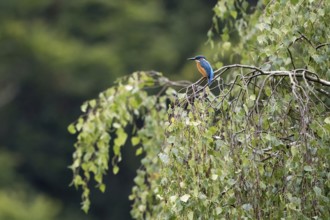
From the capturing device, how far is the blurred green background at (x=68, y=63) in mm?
20875

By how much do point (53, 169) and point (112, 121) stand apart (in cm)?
1575

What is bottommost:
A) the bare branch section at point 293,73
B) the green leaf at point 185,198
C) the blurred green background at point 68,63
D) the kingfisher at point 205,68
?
the green leaf at point 185,198

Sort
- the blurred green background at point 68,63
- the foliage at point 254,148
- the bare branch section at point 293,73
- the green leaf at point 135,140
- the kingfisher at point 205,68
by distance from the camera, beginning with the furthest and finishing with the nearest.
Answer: the blurred green background at point 68,63
the green leaf at point 135,140
the kingfisher at point 205,68
the bare branch section at point 293,73
the foliage at point 254,148

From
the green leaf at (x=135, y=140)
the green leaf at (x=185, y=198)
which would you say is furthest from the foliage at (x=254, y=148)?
the green leaf at (x=135, y=140)

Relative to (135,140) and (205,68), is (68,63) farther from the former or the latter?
(205,68)

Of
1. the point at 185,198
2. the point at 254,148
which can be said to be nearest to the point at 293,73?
the point at 254,148

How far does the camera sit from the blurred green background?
822 inches

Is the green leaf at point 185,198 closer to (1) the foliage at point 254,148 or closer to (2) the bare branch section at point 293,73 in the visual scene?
(1) the foliage at point 254,148

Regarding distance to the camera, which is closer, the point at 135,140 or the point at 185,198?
the point at 185,198

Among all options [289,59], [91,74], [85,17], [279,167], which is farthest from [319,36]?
[85,17]

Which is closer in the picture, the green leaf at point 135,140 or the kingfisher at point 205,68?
the kingfisher at point 205,68

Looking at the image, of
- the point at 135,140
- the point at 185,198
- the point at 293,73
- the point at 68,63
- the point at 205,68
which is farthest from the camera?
the point at 68,63

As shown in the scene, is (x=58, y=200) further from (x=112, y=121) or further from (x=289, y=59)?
(x=289, y=59)

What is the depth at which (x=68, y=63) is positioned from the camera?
21.1 meters
